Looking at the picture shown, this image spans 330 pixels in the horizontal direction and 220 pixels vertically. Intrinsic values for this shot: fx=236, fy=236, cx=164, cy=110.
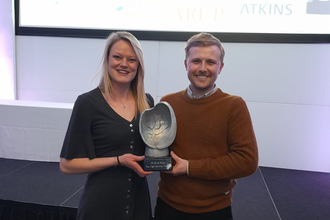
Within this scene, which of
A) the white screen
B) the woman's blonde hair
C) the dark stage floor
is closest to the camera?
the woman's blonde hair

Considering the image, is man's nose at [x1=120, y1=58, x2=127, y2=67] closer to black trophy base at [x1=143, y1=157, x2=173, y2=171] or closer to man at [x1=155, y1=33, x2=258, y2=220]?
man at [x1=155, y1=33, x2=258, y2=220]

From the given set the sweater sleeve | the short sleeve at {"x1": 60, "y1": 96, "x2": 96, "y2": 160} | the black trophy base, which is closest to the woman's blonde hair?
the short sleeve at {"x1": 60, "y1": 96, "x2": 96, "y2": 160}

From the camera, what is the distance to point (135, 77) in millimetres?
1307

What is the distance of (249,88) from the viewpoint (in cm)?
304

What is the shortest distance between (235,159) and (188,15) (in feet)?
7.97

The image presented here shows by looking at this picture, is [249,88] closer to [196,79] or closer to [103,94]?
[196,79]

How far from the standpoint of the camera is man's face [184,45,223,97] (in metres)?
1.11

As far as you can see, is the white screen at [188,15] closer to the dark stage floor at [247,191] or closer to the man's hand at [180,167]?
the dark stage floor at [247,191]

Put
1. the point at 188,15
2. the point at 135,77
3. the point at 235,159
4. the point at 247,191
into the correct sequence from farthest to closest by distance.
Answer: the point at 188,15 → the point at 247,191 → the point at 135,77 → the point at 235,159

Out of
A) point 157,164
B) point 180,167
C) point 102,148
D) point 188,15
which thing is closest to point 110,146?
point 102,148

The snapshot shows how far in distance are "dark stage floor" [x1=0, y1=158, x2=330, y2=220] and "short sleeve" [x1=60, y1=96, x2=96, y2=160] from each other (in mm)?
1013

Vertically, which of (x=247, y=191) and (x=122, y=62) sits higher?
(x=122, y=62)

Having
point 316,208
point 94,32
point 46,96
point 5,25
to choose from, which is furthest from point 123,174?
point 5,25

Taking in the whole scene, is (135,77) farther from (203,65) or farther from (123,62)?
(203,65)
